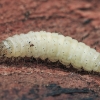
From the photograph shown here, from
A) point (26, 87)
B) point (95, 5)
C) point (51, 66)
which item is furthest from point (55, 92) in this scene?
point (95, 5)

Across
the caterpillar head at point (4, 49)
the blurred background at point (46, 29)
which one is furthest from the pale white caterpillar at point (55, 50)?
the blurred background at point (46, 29)

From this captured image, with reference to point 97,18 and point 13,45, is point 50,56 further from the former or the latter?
point 97,18

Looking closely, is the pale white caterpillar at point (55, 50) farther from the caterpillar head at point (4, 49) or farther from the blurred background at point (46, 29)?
the blurred background at point (46, 29)

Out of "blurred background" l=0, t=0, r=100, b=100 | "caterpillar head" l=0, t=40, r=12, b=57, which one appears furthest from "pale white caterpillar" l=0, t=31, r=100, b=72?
"blurred background" l=0, t=0, r=100, b=100

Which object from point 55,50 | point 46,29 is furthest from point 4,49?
point 46,29

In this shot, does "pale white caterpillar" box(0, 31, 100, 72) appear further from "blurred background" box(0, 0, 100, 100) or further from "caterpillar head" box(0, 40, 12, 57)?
"blurred background" box(0, 0, 100, 100)
